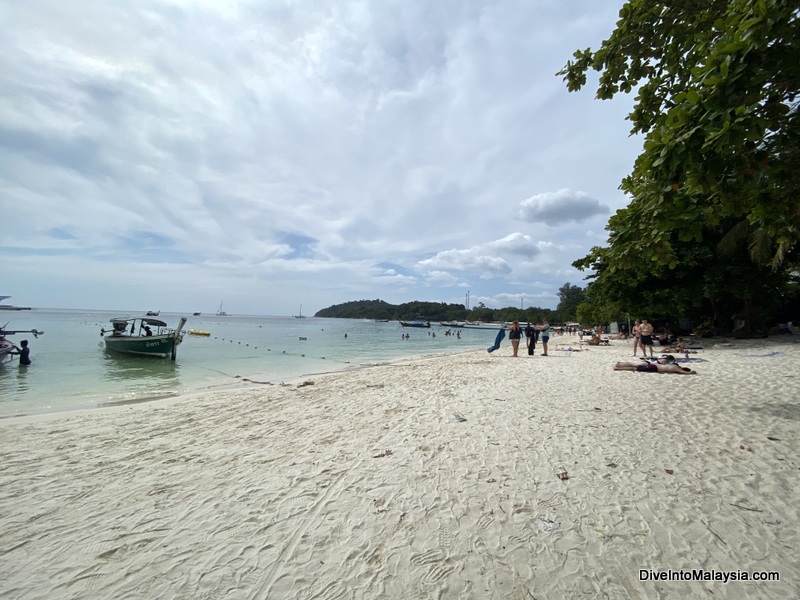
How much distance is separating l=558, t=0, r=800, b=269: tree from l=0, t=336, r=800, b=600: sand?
269cm

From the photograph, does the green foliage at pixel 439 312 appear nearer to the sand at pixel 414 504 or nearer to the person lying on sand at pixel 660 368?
the person lying on sand at pixel 660 368

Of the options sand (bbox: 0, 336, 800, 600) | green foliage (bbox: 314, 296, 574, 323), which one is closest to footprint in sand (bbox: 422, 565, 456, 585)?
sand (bbox: 0, 336, 800, 600)

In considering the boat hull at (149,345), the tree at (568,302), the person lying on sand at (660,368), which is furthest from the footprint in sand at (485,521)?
→ the tree at (568,302)

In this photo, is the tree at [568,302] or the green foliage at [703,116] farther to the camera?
the tree at [568,302]

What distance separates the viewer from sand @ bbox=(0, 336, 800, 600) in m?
2.56

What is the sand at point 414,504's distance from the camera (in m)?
2.56

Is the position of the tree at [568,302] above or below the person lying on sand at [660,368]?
above

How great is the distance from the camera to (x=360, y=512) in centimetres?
340

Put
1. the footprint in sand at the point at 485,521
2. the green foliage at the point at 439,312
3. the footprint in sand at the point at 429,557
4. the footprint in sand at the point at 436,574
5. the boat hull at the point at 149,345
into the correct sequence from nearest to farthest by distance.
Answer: the footprint in sand at the point at 436,574, the footprint in sand at the point at 429,557, the footprint in sand at the point at 485,521, the boat hull at the point at 149,345, the green foliage at the point at 439,312

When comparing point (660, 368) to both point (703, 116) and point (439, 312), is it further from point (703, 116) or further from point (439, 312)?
point (439, 312)

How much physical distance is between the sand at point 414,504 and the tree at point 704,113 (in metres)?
2.69

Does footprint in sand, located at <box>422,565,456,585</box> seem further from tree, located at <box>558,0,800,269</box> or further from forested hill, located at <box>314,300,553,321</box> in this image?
forested hill, located at <box>314,300,553,321</box>

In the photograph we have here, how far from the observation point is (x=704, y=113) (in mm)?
2971

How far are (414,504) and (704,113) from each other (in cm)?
450
